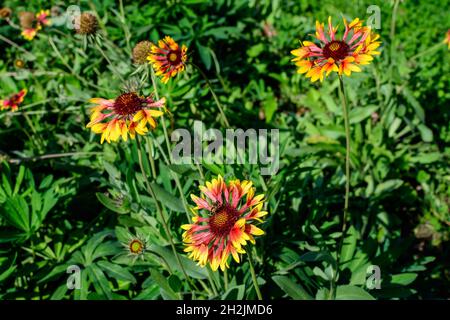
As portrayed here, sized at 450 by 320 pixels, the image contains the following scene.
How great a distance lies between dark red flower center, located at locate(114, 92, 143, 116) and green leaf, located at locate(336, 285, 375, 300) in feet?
3.24

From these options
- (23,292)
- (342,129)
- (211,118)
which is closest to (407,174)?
(342,129)

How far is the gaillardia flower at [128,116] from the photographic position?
3.82 ft

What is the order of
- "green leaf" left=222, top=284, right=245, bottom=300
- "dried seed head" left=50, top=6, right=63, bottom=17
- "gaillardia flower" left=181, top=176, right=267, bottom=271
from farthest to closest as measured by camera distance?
"dried seed head" left=50, top=6, right=63, bottom=17 → "green leaf" left=222, top=284, right=245, bottom=300 → "gaillardia flower" left=181, top=176, right=267, bottom=271

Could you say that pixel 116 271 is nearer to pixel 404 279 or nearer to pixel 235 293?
pixel 235 293

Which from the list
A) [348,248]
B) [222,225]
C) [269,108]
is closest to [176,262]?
[222,225]

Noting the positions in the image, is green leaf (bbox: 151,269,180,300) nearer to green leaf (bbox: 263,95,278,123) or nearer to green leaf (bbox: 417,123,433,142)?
green leaf (bbox: 263,95,278,123)

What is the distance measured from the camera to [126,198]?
5.46ft

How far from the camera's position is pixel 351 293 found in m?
1.48

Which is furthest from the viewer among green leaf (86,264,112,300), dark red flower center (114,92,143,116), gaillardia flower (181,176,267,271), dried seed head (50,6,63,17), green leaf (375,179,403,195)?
dried seed head (50,6,63,17)

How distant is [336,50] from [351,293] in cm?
87

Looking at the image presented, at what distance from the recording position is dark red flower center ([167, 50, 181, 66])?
1.46 meters

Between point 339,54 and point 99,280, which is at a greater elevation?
point 339,54

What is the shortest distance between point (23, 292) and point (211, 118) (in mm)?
1397

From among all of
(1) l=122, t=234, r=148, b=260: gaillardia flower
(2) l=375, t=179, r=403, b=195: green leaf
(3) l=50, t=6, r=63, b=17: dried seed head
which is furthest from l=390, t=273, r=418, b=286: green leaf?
(3) l=50, t=6, r=63, b=17: dried seed head
